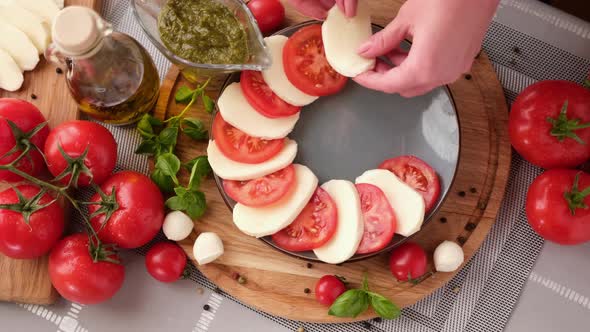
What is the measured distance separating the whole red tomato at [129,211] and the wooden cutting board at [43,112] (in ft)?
0.89

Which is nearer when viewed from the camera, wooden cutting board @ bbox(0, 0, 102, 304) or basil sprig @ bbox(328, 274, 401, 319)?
basil sprig @ bbox(328, 274, 401, 319)

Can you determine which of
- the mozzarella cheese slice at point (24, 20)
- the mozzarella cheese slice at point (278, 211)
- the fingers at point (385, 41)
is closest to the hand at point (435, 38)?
the fingers at point (385, 41)

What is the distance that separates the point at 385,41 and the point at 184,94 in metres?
0.65

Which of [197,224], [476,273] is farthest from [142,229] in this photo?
[476,273]

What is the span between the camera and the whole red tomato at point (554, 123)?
1797 mm

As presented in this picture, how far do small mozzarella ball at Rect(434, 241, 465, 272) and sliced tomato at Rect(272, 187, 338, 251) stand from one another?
0.33 metres

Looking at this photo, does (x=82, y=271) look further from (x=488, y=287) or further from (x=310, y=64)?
(x=488, y=287)

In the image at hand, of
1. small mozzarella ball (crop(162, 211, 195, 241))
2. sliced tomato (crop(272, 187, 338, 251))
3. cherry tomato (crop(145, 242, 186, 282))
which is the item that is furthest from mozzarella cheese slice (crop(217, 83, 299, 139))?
cherry tomato (crop(145, 242, 186, 282))

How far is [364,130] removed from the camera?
189 cm

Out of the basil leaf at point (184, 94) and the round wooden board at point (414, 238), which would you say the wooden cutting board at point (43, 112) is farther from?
the round wooden board at point (414, 238)

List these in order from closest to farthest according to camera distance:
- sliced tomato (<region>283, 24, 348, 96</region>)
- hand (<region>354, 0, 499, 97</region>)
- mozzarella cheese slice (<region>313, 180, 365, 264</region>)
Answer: hand (<region>354, 0, 499, 97</region>) < mozzarella cheese slice (<region>313, 180, 365, 264</region>) < sliced tomato (<region>283, 24, 348, 96</region>)

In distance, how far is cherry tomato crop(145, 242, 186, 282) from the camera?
6.12 ft

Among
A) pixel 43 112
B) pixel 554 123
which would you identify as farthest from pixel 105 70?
pixel 554 123

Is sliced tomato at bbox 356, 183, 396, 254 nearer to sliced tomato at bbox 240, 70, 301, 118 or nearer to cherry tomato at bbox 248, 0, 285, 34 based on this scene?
sliced tomato at bbox 240, 70, 301, 118
